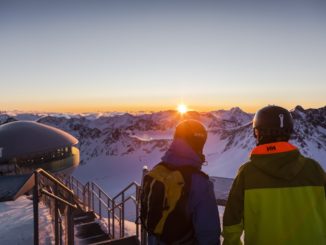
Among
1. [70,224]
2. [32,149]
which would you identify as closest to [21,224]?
[70,224]

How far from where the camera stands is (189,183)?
2891 mm

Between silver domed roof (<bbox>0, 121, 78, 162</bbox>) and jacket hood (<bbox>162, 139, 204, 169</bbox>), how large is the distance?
14.5 metres

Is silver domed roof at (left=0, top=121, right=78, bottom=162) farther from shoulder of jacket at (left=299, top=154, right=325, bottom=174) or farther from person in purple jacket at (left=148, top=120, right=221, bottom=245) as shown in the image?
shoulder of jacket at (left=299, top=154, right=325, bottom=174)

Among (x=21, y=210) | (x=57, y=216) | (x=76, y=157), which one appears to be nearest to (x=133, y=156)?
(x=76, y=157)

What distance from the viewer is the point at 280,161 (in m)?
2.59

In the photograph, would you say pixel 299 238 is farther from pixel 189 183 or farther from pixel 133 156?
pixel 133 156

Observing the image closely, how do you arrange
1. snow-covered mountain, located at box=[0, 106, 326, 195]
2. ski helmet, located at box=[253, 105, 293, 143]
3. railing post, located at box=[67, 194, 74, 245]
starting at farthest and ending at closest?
snow-covered mountain, located at box=[0, 106, 326, 195]
railing post, located at box=[67, 194, 74, 245]
ski helmet, located at box=[253, 105, 293, 143]

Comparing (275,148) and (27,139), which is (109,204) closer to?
(275,148)

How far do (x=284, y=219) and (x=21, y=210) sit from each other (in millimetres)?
10885

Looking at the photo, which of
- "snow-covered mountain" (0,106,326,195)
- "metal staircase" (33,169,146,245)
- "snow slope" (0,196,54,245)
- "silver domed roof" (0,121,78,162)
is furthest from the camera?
"snow-covered mountain" (0,106,326,195)

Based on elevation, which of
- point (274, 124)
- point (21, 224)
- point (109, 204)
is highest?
point (274, 124)

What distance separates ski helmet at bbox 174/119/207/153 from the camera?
120 inches

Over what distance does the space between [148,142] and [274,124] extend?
3940 inches

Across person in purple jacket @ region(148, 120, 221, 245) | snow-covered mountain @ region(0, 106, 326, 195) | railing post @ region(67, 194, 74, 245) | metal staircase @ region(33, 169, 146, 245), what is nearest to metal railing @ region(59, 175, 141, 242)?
metal staircase @ region(33, 169, 146, 245)
